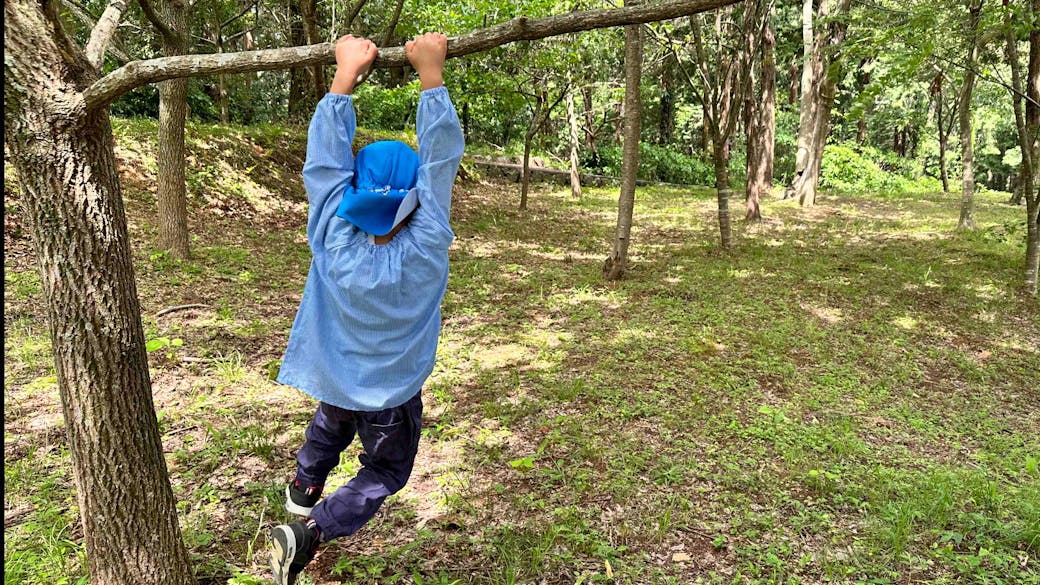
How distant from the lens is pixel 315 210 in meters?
1.99

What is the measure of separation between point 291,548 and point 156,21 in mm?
5022

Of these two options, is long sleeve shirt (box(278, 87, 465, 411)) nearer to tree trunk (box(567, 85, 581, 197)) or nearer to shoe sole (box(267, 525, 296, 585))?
shoe sole (box(267, 525, 296, 585))

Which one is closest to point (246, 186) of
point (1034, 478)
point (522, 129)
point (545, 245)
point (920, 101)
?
point (545, 245)

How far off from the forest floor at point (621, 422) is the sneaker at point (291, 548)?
340mm

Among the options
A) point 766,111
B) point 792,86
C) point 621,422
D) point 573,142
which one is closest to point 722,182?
point 621,422

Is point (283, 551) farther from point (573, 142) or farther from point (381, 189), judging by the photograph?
point (573, 142)

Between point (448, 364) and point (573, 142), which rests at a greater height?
point (573, 142)

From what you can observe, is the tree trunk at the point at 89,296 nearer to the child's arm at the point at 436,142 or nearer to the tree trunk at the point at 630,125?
Answer: the child's arm at the point at 436,142

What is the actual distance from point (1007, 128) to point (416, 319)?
112 ft

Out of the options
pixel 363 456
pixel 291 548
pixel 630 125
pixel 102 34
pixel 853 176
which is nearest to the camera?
pixel 102 34

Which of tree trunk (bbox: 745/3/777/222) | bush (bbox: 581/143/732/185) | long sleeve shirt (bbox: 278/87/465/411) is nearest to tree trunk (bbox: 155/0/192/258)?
long sleeve shirt (bbox: 278/87/465/411)

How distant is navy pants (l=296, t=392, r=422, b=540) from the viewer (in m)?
2.12

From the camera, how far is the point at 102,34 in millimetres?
1816

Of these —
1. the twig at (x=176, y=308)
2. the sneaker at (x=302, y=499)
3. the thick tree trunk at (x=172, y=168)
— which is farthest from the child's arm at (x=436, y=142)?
the thick tree trunk at (x=172, y=168)
